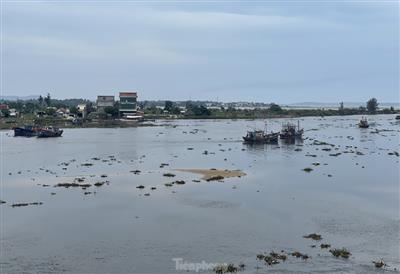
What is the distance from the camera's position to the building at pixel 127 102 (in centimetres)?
11281

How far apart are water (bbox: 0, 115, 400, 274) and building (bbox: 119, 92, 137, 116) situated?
212 ft

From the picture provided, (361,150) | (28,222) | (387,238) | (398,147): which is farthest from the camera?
(398,147)

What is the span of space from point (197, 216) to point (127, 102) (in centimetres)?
8910

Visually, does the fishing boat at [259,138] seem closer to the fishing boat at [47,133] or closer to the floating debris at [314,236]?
the fishing boat at [47,133]

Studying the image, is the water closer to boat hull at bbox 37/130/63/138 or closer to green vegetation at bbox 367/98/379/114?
boat hull at bbox 37/130/63/138

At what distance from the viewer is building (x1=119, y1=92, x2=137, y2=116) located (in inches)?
4441

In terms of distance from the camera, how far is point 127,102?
113312mm

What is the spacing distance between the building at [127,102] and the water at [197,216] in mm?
64739

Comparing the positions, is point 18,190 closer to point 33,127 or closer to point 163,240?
point 163,240

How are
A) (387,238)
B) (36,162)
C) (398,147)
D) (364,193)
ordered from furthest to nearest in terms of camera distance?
(398,147)
(36,162)
(364,193)
(387,238)

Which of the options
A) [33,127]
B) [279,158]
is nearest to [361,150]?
[279,158]

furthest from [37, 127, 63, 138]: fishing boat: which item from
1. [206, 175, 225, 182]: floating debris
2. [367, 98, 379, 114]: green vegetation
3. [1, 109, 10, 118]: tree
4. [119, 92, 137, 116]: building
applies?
[367, 98, 379, 114]: green vegetation

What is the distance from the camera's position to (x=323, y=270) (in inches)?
727

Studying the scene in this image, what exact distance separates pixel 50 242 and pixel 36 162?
2724cm
